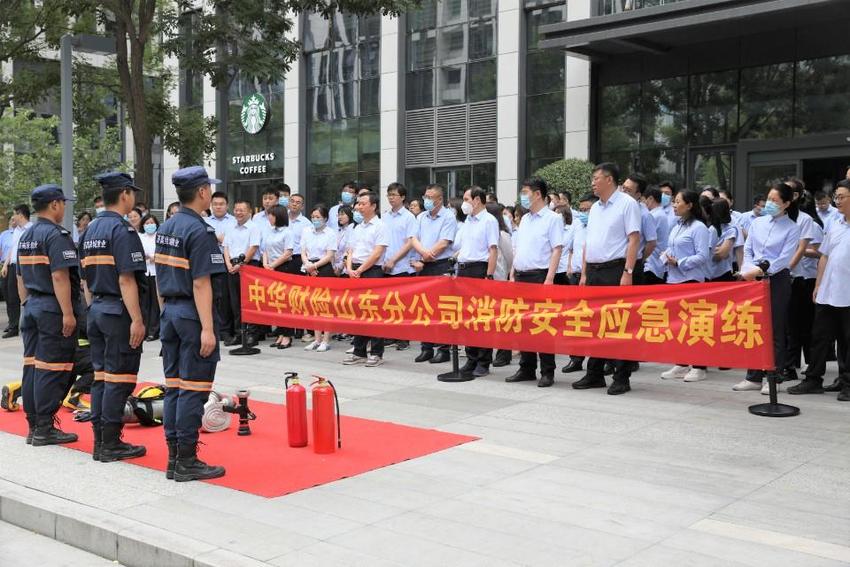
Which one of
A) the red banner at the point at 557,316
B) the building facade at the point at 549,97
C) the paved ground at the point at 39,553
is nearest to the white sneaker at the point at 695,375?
the red banner at the point at 557,316

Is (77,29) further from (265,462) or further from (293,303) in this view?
(265,462)

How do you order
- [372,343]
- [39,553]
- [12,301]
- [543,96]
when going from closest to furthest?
[39,553] → [372,343] → [12,301] → [543,96]

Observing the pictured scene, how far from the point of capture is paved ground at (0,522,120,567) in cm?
498

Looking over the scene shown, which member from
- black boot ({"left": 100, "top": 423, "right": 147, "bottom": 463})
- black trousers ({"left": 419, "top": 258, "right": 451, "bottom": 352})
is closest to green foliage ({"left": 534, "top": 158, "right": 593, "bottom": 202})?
black trousers ({"left": 419, "top": 258, "right": 451, "bottom": 352})

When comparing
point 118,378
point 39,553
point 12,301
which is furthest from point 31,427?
point 12,301

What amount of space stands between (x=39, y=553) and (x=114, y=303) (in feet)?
6.69

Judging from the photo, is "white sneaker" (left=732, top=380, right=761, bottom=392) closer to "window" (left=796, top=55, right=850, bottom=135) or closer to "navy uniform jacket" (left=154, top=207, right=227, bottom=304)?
"navy uniform jacket" (left=154, top=207, right=227, bottom=304)

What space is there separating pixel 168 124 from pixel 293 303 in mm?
8440

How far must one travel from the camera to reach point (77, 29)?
18.3m

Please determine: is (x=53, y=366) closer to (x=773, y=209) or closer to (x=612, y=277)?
(x=612, y=277)

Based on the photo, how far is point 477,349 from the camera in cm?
1032

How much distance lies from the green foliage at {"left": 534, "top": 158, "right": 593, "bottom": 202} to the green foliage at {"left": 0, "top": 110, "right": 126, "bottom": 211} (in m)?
23.2

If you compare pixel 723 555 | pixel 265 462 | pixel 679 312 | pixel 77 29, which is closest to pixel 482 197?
pixel 679 312

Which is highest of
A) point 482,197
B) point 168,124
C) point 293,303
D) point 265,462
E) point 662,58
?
point 662,58
